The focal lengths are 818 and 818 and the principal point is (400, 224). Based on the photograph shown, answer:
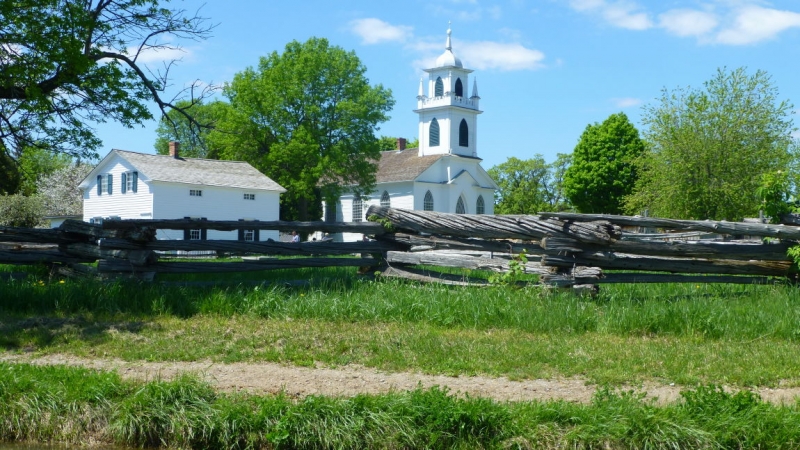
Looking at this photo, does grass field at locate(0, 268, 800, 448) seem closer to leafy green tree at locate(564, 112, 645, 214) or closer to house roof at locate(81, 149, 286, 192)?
house roof at locate(81, 149, 286, 192)

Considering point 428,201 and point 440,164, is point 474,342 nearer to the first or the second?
point 428,201

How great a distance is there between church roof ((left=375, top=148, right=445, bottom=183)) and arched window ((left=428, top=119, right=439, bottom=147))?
4.55ft

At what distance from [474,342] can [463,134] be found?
195 ft

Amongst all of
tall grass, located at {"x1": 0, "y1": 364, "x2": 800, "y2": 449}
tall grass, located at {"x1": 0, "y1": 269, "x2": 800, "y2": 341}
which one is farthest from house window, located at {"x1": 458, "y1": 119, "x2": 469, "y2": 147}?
tall grass, located at {"x1": 0, "y1": 364, "x2": 800, "y2": 449}

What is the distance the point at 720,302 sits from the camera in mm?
10273

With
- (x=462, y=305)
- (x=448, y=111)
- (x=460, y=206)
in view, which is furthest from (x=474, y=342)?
(x=448, y=111)

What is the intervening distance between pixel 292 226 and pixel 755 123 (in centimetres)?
2796

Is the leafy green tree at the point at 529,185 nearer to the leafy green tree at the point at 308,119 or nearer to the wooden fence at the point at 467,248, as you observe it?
the leafy green tree at the point at 308,119

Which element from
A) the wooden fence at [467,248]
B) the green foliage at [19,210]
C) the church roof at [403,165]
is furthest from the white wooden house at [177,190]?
the wooden fence at [467,248]

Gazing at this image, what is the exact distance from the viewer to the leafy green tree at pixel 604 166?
199 ft

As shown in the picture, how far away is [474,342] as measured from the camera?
28.3 feet

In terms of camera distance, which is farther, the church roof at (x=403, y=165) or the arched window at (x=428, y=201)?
the arched window at (x=428, y=201)

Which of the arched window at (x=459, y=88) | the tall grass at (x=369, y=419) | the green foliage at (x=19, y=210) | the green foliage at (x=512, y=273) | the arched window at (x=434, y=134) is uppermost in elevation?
the arched window at (x=459, y=88)

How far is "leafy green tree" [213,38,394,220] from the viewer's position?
5012cm
